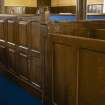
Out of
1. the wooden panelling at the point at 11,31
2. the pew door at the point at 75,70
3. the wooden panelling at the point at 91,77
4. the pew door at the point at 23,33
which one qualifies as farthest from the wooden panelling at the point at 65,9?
the wooden panelling at the point at 91,77

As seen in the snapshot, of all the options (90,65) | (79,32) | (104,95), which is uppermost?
(79,32)

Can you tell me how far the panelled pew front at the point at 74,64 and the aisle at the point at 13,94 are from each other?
0.69 metres

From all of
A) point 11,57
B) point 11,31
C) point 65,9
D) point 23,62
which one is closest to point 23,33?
point 23,62

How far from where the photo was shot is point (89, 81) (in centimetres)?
166

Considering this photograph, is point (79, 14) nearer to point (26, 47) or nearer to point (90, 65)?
point (26, 47)

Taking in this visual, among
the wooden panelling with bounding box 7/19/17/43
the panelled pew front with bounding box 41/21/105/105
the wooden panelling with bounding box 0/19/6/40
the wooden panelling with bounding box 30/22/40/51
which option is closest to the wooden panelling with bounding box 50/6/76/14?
the wooden panelling with bounding box 0/19/6/40

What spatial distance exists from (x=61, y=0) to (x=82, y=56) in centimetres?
1098

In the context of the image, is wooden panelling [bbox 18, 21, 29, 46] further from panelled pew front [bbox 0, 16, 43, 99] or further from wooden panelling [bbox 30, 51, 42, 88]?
wooden panelling [bbox 30, 51, 42, 88]

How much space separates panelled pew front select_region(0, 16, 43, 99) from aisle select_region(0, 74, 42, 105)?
131mm

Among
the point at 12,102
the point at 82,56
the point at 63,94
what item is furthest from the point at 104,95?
the point at 12,102

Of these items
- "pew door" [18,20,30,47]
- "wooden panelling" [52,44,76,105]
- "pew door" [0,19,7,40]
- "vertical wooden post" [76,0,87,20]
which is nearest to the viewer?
"wooden panelling" [52,44,76,105]

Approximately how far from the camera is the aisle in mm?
2996

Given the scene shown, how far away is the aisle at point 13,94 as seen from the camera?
3.00 metres

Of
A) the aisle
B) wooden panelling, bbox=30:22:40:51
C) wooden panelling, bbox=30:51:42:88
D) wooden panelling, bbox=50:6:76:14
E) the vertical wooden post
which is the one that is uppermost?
wooden panelling, bbox=50:6:76:14
